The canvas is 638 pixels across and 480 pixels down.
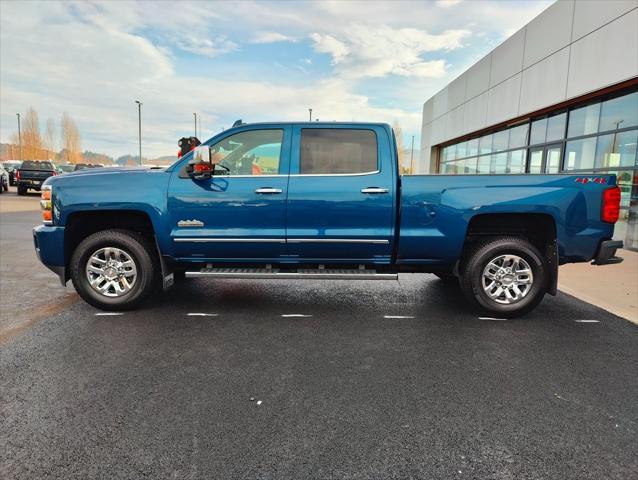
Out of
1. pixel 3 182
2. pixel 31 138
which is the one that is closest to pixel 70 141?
pixel 31 138

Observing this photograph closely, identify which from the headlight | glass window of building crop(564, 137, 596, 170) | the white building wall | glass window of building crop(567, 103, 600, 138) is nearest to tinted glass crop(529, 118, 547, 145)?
the white building wall

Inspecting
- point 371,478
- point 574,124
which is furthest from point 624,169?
point 371,478

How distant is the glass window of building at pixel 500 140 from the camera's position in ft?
53.4

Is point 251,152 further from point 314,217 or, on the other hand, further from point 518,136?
point 518,136

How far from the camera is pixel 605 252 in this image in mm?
4691

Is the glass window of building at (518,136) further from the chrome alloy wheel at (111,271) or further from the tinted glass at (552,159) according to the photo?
the chrome alloy wheel at (111,271)

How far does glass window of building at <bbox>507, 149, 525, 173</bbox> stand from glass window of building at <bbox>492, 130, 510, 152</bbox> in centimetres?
77

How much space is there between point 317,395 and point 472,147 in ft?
63.0

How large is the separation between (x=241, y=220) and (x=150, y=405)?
7.48 feet

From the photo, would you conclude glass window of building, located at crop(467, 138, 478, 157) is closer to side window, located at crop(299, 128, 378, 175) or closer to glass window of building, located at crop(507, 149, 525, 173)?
glass window of building, located at crop(507, 149, 525, 173)

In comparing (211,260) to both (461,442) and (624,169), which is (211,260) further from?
(624,169)

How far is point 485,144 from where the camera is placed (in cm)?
1841

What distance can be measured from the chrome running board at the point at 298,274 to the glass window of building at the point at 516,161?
1198 centimetres

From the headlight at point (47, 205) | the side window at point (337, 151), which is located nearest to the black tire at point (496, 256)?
the side window at point (337, 151)
